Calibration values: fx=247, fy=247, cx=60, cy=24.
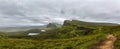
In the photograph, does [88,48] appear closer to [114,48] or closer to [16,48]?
[114,48]

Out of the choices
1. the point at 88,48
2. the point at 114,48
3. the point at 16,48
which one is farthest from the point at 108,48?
the point at 16,48

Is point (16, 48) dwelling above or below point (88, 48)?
below

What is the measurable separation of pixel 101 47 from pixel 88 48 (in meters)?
3.67

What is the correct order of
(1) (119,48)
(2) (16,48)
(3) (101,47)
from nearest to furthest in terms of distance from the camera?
1. (1) (119,48)
2. (3) (101,47)
3. (2) (16,48)

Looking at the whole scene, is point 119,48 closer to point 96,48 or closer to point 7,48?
point 96,48

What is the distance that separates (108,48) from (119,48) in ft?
12.3

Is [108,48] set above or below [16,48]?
above

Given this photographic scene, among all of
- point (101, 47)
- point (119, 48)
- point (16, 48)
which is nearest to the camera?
point (119, 48)

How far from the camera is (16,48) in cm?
17862

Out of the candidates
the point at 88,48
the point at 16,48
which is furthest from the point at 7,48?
the point at 88,48

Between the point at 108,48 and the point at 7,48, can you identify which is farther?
the point at 7,48

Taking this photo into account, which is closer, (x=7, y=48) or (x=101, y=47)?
(x=101, y=47)

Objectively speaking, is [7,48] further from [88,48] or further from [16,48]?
[88,48]

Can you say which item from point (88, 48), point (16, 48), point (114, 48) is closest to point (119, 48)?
point (114, 48)
